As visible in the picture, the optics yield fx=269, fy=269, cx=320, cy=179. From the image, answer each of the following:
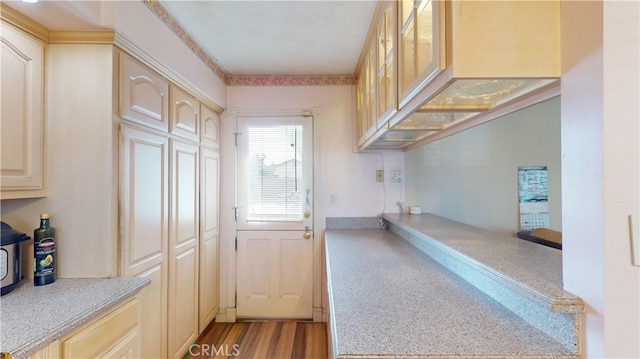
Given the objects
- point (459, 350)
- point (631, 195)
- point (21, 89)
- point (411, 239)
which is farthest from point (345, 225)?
point (21, 89)

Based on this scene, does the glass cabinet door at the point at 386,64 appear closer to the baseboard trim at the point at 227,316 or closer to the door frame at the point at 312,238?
the door frame at the point at 312,238

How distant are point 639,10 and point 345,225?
7.26 ft

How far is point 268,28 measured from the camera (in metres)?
1.86

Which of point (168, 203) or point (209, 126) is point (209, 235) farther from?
point (209, 126)

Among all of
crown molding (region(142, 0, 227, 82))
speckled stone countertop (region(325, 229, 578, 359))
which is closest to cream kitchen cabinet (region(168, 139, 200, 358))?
crown molding (region(142, 0, 227, 82))

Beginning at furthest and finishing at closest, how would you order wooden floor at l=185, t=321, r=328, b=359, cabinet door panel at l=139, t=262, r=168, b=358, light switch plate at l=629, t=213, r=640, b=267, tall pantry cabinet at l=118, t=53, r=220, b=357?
wooden floor at l=185, t=321, r=328, b=359
cabinet door panel at l=139, t=262, r=168, b=358
tall pantry cabinet at l=118, t=53, r=220, b=357
light switch plate at l=629, t=213, r=640, b=267

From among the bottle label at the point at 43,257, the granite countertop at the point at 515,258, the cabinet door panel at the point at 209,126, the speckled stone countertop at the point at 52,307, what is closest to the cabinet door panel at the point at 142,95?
the cabinet door panel at the point at 209,126

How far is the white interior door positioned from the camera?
8.60ft

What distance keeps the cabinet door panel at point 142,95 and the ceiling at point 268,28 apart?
245mm

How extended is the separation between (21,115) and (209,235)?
1493mm

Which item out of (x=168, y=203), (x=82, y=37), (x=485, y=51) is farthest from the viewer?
(x=168, y=203)

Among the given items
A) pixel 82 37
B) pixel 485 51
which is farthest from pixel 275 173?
pixel 485 51

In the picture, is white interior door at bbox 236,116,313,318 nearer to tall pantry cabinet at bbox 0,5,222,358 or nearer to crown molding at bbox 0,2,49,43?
tall pantry cabinet at bbox 0,5,222,358

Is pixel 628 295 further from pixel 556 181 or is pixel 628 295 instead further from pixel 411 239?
pixel 411 239
